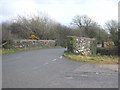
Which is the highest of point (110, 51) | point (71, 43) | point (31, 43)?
point (71, 43)

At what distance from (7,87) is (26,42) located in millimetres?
20435

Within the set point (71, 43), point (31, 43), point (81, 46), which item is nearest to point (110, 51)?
point (81, 46)

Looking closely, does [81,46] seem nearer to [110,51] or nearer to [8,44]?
[110,51]

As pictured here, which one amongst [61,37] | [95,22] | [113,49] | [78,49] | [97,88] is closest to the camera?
[97,88]

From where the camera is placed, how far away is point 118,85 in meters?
5.13

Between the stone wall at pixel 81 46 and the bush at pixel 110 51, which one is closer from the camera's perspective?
the stone wall at pixel 81 46

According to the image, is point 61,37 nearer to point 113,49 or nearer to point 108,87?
point 113,49

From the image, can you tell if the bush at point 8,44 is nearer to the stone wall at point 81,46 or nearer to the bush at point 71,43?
the stone wall at point 81,46

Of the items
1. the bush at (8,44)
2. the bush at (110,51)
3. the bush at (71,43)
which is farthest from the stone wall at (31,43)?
the bush at (110,51)

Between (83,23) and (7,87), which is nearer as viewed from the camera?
(7,87)

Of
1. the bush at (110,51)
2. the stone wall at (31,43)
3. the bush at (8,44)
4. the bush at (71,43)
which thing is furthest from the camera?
the stone wall at (31,43)

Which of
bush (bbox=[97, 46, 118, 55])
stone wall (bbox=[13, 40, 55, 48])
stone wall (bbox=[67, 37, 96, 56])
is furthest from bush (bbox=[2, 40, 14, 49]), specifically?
bush (bbox=[97, 46, 118, 55])

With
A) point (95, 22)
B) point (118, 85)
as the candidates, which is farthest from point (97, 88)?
point (95, 22)

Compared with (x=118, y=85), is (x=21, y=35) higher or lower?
higher
